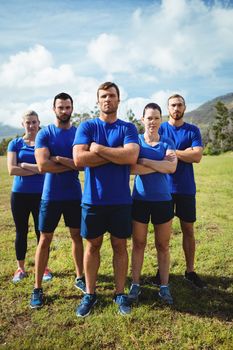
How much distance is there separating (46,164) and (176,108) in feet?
7.16

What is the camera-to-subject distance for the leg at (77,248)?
195 inches

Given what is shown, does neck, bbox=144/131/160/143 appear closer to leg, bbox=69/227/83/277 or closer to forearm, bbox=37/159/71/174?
forearm, bbox=37/159/71/174

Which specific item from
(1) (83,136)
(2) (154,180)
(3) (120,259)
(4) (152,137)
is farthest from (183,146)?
(3) (120,259)

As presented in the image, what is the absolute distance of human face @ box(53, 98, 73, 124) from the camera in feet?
15.1

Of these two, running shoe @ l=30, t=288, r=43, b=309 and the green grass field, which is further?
running shoe @ l=30, t=288, r=43, b=309

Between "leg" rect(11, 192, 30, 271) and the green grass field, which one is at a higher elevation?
"leg" rect(11, 192, 30, 271)

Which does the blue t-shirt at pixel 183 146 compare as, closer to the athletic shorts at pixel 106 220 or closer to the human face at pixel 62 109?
the athletic shorts at pixel 106 220

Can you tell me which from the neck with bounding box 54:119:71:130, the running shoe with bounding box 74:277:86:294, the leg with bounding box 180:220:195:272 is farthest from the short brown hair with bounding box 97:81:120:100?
the running shoe with bounding box 74:277:86:294

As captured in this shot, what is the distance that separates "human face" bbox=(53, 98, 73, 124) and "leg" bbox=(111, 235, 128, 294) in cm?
181

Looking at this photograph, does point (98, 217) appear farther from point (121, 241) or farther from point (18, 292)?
point (18, 292)

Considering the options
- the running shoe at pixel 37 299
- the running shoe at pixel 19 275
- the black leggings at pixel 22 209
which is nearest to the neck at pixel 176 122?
the black leggings at pixel 22 209

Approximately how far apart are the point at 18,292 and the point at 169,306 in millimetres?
2335

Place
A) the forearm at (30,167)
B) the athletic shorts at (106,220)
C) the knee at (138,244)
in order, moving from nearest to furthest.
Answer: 1. the athletic shorts at (106,220)
2. the knee at (138,244)
3. the forearm at (30,167)

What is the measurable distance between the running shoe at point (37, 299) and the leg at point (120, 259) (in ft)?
3.78
